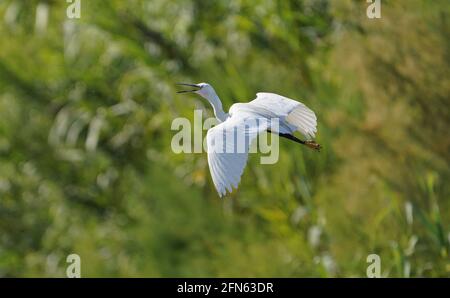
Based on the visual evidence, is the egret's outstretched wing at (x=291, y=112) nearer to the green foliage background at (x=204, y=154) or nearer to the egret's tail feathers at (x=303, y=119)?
the egret's tail feathers at (x=303, y=119)

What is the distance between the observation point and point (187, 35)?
4.30 metres

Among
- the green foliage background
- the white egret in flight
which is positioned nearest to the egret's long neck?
the white egret in flight

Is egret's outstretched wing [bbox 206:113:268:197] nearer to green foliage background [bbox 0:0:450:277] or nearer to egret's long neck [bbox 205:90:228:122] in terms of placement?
egret's long neck [bbox 205:90:228:122]

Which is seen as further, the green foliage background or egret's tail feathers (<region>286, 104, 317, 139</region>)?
the green foliage background

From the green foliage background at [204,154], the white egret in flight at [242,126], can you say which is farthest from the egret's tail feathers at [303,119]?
the green foliage background at [204,154]

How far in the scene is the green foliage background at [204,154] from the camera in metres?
3.28

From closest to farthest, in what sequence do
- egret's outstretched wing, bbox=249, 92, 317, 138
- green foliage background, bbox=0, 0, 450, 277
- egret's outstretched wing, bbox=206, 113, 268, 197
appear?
egret's outstretched wing, bbox=206, 113, 268, 197, egret's outstretched wing, bbox=249, 92, 317, 138, green foliage background, bbox=0, 0, 450, 277

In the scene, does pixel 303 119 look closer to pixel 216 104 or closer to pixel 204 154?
pixel 216 104

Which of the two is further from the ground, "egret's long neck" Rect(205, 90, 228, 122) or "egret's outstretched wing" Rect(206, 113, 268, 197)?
"egret's long neck" Rect(205, 90, 228, 122)

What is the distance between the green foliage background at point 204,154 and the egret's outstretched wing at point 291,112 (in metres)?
1.33

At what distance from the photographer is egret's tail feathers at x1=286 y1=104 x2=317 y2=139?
1548 mm
